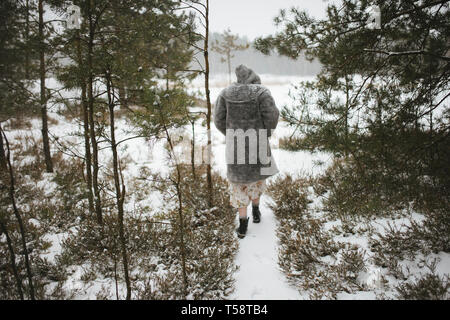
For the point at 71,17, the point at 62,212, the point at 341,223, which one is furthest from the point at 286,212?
the point at 71,17

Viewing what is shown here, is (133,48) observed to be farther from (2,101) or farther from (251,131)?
(2,101)

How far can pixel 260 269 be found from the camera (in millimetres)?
2973

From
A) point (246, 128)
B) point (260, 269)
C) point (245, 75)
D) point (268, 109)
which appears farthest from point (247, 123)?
point (260, 269)

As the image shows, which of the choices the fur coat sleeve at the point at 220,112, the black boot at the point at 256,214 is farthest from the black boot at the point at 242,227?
the fur coat sleeve at the point at 220,112

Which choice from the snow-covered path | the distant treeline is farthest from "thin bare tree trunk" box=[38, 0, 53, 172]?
the distant treeline

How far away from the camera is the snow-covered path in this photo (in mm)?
2568

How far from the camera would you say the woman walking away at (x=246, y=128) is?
3251mm

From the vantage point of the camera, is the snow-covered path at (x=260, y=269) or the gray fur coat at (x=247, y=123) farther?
the gray fur coat at (x=247, y=123)

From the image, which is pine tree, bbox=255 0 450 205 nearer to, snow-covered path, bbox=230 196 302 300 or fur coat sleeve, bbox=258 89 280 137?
fur coat sleeve, bbox=258 89 280 137

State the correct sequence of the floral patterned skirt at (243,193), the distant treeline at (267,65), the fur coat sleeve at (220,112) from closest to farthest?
the fur coat sleeve at (220,112), the floral patterned skirt at (243,193), the distant treeline at (267,65)

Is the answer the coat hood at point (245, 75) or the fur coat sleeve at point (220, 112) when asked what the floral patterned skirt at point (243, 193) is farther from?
the coat hood at point (245, 75)

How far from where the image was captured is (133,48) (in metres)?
3.36

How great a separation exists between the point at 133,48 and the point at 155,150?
5.43 m
